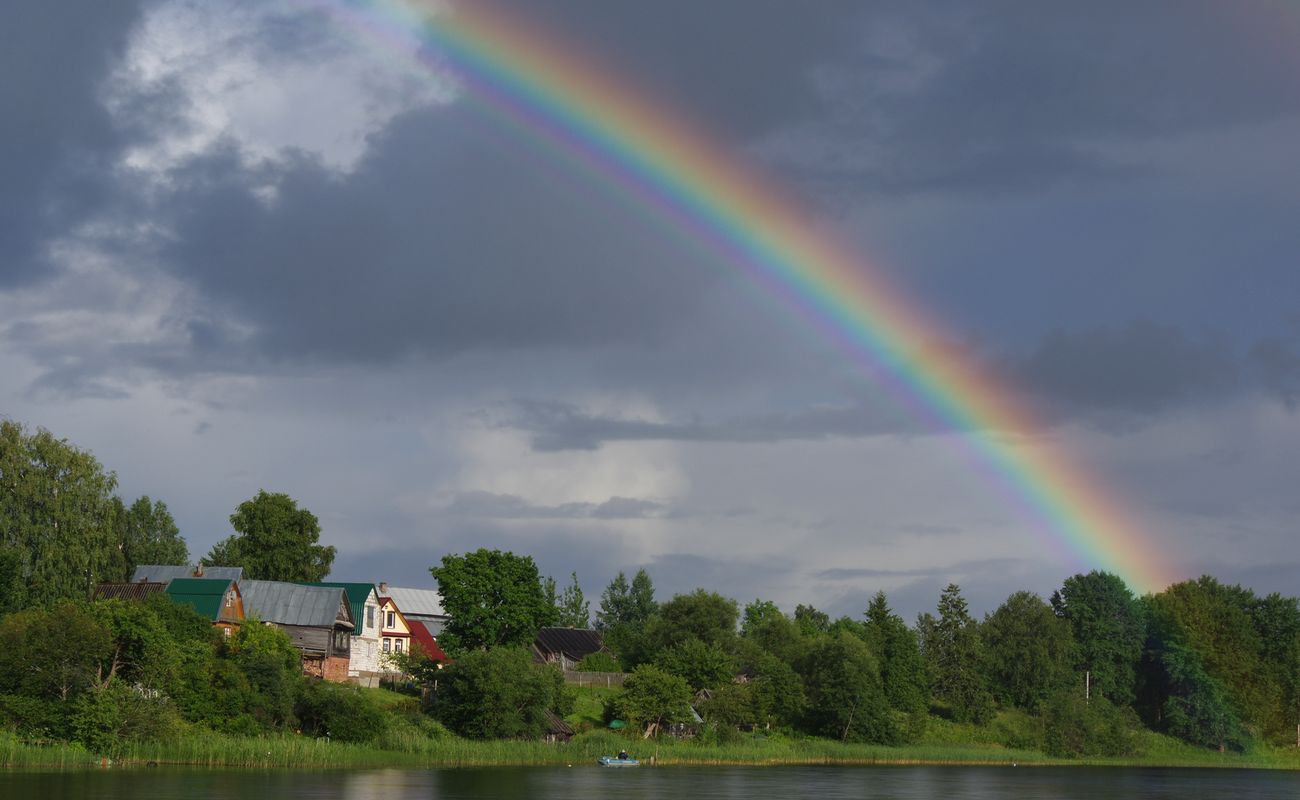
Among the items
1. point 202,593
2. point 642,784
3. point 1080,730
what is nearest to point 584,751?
point 642,784

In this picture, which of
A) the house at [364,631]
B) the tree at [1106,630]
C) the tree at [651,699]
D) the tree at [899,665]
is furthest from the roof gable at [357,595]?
the tree at [1106,630]

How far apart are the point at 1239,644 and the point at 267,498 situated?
121 m

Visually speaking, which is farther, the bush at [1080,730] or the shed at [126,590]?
the bush at [1080,730]

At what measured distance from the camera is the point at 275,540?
14988 cm

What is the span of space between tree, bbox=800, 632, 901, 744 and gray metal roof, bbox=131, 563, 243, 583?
5857 centimetres

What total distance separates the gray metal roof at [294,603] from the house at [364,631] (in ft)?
6.02

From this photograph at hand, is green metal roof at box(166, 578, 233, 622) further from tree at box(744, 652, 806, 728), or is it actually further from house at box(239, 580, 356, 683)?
tree at box(744, 652, 806, 728)

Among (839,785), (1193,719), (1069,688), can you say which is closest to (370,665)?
(839,785)

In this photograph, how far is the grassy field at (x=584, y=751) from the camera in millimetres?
77062

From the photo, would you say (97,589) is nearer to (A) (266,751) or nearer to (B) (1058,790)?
(A) (266,751)

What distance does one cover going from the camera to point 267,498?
152000mm

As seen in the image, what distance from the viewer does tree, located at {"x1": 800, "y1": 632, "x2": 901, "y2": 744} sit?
13275 cm

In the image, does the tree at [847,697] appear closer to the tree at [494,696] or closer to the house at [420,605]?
the tree at [494,696]

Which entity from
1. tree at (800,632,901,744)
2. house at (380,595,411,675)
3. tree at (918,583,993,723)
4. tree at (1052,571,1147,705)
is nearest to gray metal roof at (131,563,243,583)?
house at (380,595,411,675)
